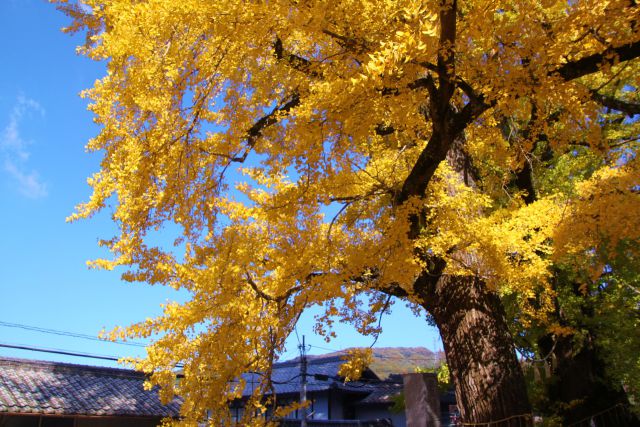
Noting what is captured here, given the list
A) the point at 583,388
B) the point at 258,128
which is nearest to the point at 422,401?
the point at 258,128

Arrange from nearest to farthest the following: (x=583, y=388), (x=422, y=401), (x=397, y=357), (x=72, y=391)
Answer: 1. (x=422, y=401)
2. (x=583, y=388)
3. (x=72, y=391)
4. (x=397, y=357)

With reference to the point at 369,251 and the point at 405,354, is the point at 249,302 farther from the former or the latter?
the point at 405,354

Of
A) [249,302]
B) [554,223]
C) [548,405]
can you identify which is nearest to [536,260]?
[554,223]

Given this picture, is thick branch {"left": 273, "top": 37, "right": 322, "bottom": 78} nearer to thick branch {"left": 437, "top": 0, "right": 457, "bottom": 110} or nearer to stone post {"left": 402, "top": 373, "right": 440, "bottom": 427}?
thick branch {"left": 437, "top": 0, "right": 457, "bottom": 110}

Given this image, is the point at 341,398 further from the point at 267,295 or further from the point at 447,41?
the point at 447,41

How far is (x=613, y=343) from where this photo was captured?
31.4 ft

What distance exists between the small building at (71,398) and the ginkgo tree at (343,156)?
589 centimetres

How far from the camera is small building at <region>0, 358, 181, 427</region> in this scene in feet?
33.8

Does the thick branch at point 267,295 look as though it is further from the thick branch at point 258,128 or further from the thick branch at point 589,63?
the thick branch at point 589,63

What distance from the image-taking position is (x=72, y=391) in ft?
38.0

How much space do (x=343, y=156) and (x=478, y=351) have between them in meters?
2.92

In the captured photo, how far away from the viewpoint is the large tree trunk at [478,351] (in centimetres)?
528

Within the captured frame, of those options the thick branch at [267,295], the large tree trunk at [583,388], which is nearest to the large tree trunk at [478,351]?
the thick branch at [267,295]

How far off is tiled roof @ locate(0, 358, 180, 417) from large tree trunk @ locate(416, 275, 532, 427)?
7.09 m
